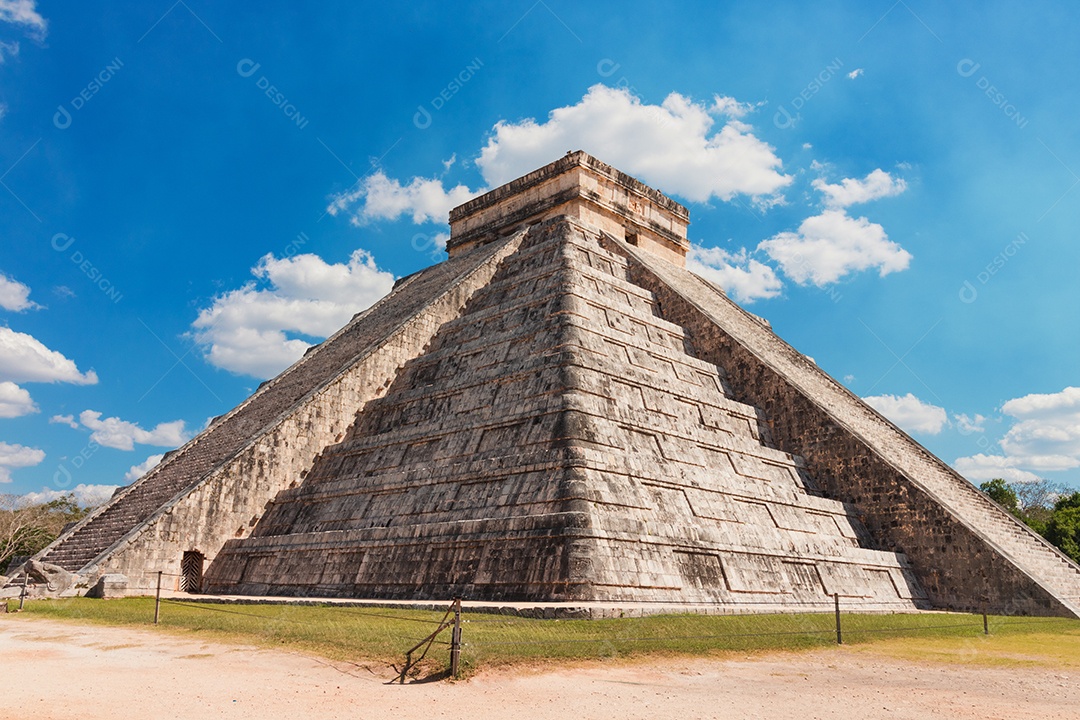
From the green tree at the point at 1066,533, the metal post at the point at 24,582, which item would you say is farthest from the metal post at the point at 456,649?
the green tree at the point at 1066,533

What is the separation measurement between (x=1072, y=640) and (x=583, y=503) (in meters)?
5.94

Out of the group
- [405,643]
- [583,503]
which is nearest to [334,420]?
[583,503]

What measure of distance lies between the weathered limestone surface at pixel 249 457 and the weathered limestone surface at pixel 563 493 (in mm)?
576

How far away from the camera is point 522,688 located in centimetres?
614

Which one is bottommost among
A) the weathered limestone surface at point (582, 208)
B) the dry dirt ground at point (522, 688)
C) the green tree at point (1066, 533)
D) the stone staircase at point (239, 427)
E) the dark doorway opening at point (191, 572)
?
the dry dirt ground at point (522, 688)

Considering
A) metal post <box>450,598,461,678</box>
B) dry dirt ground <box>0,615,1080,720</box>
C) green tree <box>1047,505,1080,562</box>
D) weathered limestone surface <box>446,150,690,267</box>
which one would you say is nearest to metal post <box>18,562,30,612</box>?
dry dirt ground <box>0,615,1080,720</box>

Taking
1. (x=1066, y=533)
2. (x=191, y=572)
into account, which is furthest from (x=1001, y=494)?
(x=191, y=572)

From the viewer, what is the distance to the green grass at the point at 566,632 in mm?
7157

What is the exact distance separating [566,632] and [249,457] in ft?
30.6

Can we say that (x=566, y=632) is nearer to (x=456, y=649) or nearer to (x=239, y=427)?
(x=456, y=649)

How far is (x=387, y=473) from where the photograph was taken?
13133mm

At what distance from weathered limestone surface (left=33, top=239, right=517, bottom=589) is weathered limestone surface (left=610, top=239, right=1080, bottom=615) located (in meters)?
6.15

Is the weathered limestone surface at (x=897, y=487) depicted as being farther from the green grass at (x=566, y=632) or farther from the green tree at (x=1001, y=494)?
the green tree at (x=1001, y=494)

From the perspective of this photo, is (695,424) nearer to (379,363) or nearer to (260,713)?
(379,363)
